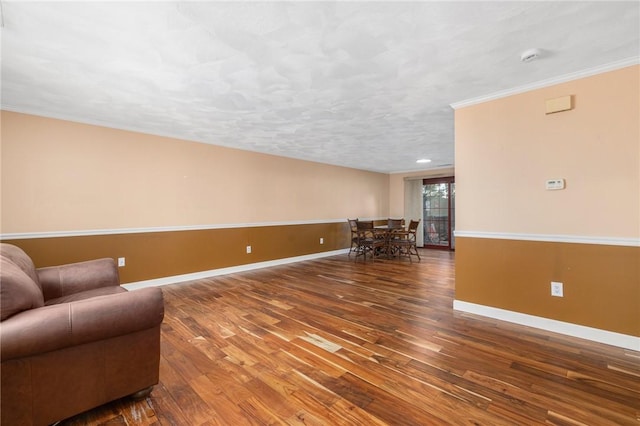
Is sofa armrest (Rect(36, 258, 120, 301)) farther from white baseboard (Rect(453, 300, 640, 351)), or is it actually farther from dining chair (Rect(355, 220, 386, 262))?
dining chair (Rect(355, 220, 386, 262))

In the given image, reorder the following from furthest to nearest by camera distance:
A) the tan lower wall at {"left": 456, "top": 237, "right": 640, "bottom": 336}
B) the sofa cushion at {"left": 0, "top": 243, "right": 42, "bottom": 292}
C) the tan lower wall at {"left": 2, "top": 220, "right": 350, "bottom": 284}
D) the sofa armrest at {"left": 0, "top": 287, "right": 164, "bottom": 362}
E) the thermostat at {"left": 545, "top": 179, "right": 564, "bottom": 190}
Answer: the tan lower wall at {"left": 2, "top": 220, "right": 350, "bottom": 284}, the thermostat at {"left": 545, "top": 179, "right": 564, "bottom": 190}, the tan lower wall at {"left": 456, "top": 237, "right": 640, "bottom": 336}, the sofa cushion at {"left": 0, "top": 243, "right": 42, "bottom": 292}, the sofa armrest at {"left": 0, "top": 287, "right": 164, "bottom": 362}

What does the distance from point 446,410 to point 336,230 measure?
5477 mm

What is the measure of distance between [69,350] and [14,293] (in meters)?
0.38

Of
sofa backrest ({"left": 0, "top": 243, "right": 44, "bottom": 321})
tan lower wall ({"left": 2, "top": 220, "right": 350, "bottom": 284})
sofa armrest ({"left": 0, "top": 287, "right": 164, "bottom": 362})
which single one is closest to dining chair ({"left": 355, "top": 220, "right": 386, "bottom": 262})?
tan lower wall ({"left": 2, "top": 220, "right": 350, "bottom": 284})

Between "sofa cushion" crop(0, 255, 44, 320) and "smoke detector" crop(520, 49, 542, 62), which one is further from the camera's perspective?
"smoke detector" crop(520, 49, 542, 62)

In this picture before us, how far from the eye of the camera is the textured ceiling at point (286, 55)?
164 centimetres

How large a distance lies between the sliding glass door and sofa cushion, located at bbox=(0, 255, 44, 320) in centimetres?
799

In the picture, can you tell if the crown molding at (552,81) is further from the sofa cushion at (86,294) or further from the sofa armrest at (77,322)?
the sofa cushion at (86,294)

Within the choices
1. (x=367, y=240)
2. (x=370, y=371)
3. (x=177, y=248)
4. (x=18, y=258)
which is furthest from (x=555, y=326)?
(x=177, y=248)

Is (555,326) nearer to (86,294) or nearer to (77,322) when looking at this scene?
(77,322)

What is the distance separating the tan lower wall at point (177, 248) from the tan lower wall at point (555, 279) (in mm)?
3542

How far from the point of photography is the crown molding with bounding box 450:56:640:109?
2195 mm

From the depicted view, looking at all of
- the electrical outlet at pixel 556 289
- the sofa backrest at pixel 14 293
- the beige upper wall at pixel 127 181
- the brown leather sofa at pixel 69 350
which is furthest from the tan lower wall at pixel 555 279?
the beige upper wall at pixel 127 181

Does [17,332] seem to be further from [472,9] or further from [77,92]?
[472,9]
